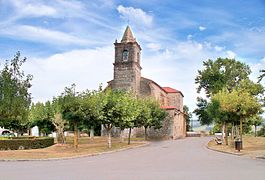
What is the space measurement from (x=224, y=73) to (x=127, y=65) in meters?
17.5

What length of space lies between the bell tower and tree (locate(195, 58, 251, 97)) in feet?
41.8

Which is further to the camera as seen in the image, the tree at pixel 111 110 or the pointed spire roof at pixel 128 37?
the pointed spire roof at pixel 128 37

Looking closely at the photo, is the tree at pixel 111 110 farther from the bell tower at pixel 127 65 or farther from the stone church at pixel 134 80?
the bell tower at pixel 127 65

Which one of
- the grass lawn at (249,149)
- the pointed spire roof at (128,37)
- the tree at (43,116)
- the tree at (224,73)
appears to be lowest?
the grass lawn at (249,149)

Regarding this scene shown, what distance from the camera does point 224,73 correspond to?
208 ft

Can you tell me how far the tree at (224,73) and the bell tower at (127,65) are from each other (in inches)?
502

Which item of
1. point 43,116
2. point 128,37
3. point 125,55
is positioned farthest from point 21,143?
point 128,37

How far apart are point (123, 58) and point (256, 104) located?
33.4 m

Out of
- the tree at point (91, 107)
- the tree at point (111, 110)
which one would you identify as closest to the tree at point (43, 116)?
the tree at point (111, 110)

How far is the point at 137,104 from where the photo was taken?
45.8 m

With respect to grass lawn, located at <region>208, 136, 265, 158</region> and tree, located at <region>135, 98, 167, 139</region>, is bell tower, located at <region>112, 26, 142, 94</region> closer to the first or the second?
tree, located at <region>135, 98, 167, 139</region>

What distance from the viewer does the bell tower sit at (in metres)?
62.6

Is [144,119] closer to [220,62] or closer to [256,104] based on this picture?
[256,104]

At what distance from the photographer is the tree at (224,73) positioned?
63.2m
